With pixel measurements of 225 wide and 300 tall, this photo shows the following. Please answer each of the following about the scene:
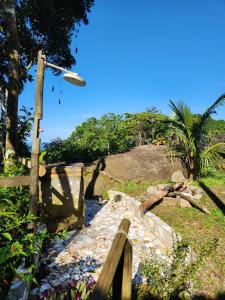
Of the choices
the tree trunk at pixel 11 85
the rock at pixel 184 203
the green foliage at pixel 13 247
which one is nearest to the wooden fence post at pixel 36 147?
the green foliage at pixel 13 247

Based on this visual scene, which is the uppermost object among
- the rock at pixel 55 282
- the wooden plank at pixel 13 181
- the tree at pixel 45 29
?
the tree at pixel 45 29

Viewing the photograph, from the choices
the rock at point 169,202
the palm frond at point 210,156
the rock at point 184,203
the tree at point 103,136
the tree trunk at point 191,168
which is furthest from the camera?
the tree at point 103,136

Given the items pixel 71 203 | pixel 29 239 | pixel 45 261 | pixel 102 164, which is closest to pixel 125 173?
pixel 102 164

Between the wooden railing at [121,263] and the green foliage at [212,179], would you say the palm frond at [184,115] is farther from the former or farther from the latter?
the wooden railing at [121,263]

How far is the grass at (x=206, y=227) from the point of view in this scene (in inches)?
172

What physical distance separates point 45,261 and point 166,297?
7.27 feet

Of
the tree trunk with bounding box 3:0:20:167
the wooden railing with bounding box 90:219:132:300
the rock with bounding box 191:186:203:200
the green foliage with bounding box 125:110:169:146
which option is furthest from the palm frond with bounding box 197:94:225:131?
the green foliage with bounding box 125:110:169:146

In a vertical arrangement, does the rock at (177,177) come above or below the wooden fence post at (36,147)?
below

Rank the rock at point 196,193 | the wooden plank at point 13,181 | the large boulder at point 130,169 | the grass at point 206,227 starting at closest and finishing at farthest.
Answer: the wooden plank at point 13,181 < the grass at point 206,227 < the rock at point 196,193 < the large boulder at point 130,169

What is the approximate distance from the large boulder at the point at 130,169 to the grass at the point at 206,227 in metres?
1.11

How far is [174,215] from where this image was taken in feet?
22.7

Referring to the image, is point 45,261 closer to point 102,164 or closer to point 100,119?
point 102,164

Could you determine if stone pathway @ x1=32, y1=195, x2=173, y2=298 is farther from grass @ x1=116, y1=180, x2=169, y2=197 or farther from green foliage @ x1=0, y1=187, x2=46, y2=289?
grass @ x1=116, y1=180, x2=169, y2=197

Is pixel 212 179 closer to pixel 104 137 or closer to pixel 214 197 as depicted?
pixel 214 197
